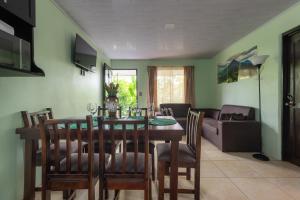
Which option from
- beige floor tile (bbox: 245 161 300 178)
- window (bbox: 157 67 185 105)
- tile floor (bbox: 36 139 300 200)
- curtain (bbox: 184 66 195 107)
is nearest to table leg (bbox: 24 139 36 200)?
tile floor (bbox: 36 139 300 200)

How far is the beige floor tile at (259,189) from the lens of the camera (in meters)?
2.22

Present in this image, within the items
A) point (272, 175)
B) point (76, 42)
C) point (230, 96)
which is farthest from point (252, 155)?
point (76, 42)

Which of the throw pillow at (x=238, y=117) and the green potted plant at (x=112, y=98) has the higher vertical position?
the green potted plant at (x=112, y=98)

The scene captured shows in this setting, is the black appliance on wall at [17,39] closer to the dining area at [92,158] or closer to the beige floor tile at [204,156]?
the dining area at [92,158]

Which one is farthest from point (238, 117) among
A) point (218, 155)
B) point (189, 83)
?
point (189, 83)

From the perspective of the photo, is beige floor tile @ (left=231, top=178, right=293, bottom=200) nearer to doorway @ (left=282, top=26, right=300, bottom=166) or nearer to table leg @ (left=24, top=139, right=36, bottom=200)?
doorway @ (left=282, top=26, right=300, bottom=166)

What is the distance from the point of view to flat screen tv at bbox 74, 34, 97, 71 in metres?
3.43

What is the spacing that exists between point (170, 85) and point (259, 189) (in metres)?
4.95

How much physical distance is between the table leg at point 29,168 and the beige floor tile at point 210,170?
6.74 ft

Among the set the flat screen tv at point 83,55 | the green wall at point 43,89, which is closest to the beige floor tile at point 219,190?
the green wall at point 43,89

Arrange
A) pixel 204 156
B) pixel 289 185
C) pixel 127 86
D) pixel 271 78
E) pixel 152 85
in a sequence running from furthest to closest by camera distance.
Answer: pixel 127 86, pixel 152 85, pixel 204 156, pixel 271 78, pixel 289 185

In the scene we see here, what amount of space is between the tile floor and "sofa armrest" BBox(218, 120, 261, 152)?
351 mm

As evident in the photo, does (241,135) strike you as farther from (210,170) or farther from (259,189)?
(259,189)

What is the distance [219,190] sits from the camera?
2389mm
